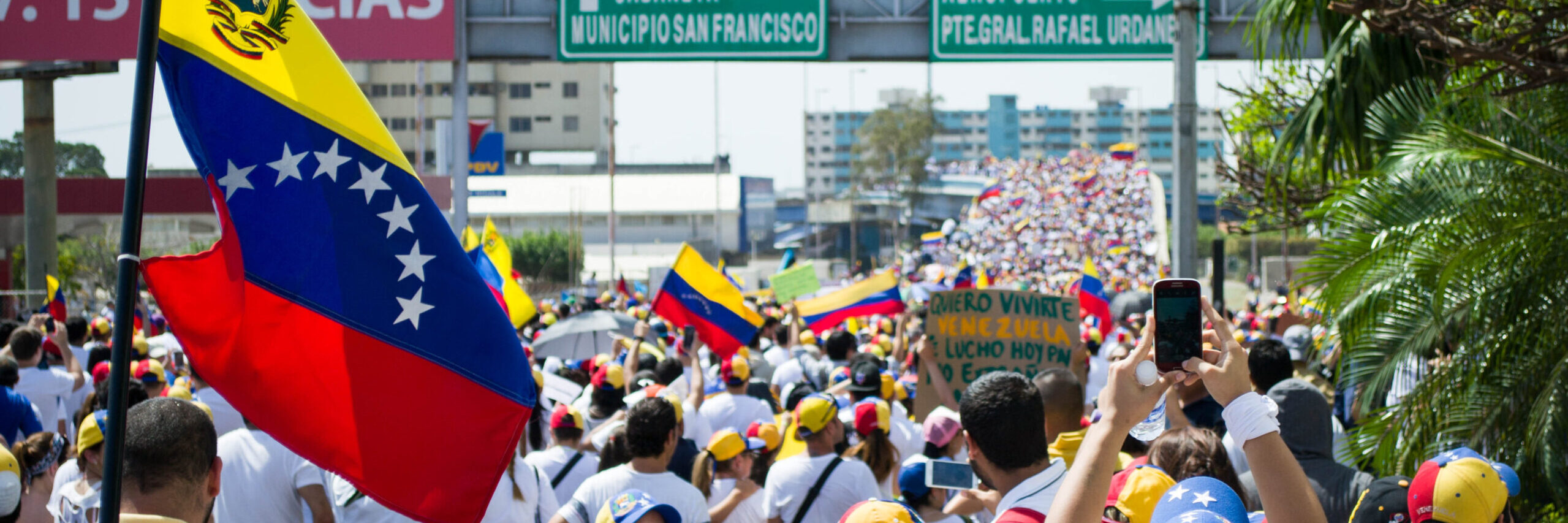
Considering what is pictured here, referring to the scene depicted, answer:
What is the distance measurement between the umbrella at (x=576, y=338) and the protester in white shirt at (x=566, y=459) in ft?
24.7

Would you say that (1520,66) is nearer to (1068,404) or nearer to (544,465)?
(1068,404)

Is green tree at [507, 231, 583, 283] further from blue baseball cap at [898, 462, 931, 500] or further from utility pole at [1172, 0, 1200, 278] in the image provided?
blue baseball cap at [898, 462, 931, 500]

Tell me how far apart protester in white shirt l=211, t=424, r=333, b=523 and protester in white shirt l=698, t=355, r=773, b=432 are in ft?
10.6

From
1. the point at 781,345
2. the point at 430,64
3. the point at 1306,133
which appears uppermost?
the point at 430,64

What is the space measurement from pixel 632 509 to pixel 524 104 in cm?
8547

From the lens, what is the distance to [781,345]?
14.5 m

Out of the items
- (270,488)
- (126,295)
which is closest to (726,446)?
(270,488)

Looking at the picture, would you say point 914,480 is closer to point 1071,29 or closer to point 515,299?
point 515,299

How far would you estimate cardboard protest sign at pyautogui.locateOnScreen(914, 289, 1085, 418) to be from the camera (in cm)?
771

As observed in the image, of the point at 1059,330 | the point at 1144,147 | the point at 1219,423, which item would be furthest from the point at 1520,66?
the point at 1144,147

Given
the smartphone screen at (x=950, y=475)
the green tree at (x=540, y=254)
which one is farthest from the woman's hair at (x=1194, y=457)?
the green tree at (x=540, y=254)

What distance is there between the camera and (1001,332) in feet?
25.5

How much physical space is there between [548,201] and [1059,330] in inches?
2925

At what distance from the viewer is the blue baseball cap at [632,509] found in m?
4.23
